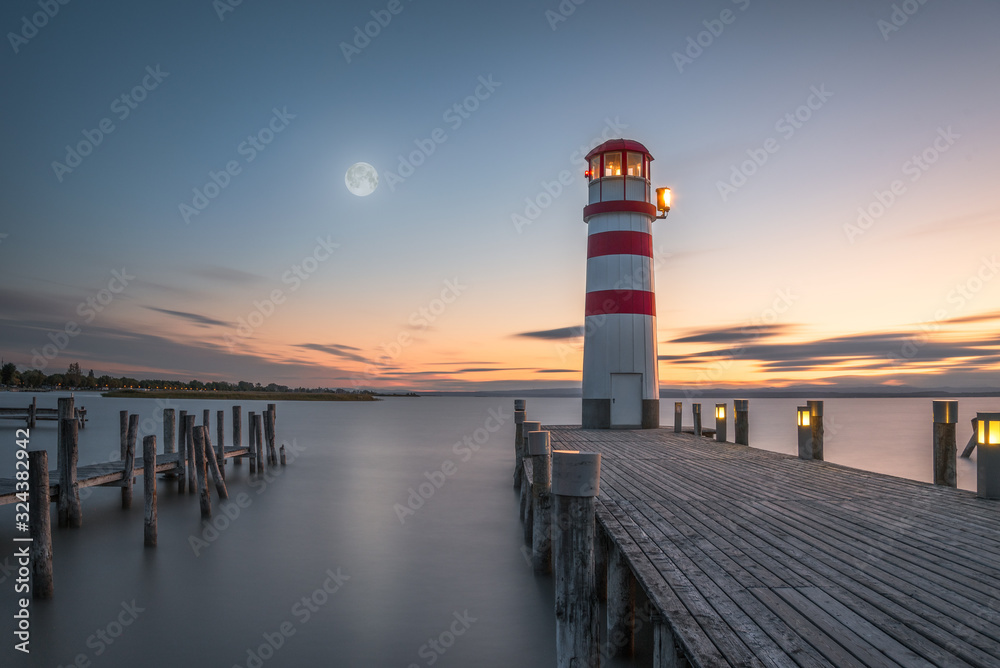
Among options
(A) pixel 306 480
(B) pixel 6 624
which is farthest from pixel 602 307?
(B) pixel 6 624

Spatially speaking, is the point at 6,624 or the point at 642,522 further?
the point at 6,624

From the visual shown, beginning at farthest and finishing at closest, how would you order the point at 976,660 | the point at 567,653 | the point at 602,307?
the point at 602,307, the point at 567,653, the point at 976,660

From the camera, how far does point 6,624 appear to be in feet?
20.7

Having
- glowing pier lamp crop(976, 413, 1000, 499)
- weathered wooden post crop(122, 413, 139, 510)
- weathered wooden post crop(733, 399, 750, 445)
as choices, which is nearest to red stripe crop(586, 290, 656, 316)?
weathered wooden post crop(733, 399, 750, 445)

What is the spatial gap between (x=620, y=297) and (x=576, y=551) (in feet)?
39.6

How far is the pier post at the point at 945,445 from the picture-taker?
748 cm

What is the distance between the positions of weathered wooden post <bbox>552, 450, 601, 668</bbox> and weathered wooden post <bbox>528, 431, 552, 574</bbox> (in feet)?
8.99

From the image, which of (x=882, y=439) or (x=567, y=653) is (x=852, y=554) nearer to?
(x=567, y=653)

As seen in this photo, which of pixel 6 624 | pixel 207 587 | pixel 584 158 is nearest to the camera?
pixel 6 624

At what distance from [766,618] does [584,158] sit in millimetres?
15391

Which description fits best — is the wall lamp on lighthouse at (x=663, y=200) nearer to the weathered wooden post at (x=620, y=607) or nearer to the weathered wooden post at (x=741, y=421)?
the weathered wooden post at (x=741, y=421)

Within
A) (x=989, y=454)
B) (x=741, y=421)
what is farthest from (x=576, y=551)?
(x=741, y=421)

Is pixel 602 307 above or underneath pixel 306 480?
above

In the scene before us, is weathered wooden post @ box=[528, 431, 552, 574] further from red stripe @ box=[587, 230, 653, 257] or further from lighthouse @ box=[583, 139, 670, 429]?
red stripe @ box=[587, 230, 653, 257]
